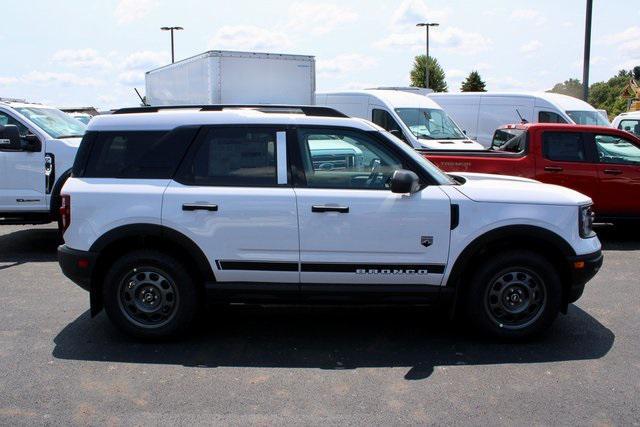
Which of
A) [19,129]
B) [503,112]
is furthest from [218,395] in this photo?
[503,112]

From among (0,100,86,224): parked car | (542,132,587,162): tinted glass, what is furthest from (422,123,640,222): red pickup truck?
(0,100,86,224): parked car

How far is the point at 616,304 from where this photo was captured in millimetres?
6516

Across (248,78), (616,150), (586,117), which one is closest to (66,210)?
(616,150)

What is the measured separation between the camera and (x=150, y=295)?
543 centimetres

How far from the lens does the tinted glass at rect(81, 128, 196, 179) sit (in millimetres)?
5402

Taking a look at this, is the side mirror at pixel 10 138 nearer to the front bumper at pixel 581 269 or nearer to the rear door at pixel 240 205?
the rear door at pixel 240 205

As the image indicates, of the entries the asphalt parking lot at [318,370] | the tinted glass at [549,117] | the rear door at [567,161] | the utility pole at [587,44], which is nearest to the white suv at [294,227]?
the asphalt parking lot at [318,370]

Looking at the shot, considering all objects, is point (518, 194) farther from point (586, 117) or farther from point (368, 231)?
point (586, 117)

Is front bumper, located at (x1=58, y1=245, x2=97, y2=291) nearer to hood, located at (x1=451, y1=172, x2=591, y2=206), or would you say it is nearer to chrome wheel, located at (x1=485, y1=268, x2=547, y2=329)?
hood, located at (x1=451, y1=172, x2=591, y2=206)

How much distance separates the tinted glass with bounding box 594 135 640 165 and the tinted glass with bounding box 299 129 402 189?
225 inches

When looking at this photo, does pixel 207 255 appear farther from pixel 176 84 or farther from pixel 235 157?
pixel 176 84

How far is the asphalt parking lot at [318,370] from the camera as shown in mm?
4191

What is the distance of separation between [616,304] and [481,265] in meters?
2.02

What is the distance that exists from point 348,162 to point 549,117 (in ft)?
→ 39.6
